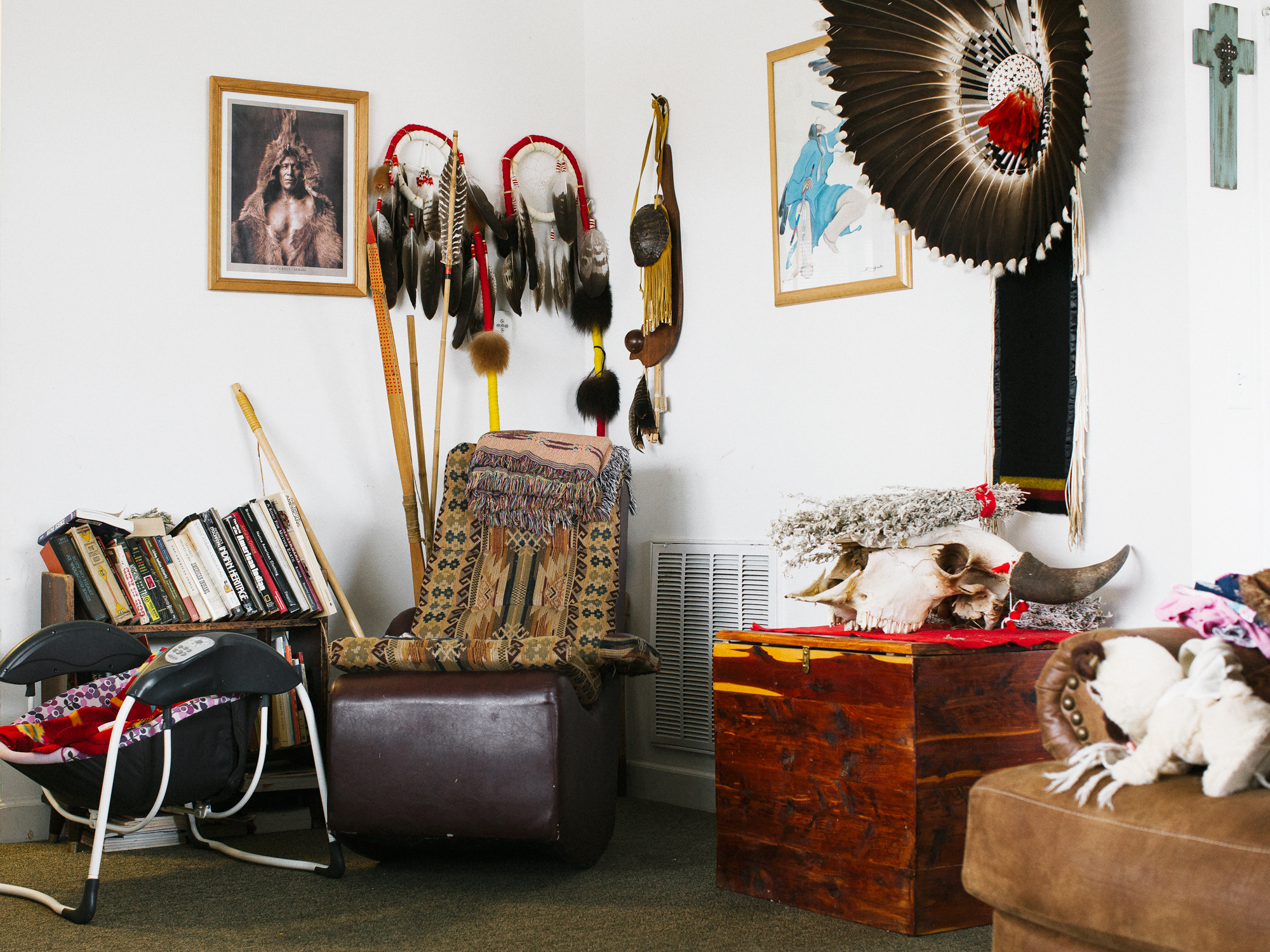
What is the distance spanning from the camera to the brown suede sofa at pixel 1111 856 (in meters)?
1.22

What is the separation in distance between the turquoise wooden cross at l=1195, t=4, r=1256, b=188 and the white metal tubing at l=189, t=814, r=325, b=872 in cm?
237

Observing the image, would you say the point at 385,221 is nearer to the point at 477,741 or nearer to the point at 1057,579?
the point at 477,741

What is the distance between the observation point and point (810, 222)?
2973 mm

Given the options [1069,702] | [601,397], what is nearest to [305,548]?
[601,397]

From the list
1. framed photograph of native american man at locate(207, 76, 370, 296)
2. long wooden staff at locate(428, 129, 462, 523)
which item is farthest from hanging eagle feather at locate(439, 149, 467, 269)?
framed photograph of native american man at locate(207, 76, 370, 296)

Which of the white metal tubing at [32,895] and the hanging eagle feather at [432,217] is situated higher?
the hanging eagle feather at [432,217]

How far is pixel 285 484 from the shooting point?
122 inches

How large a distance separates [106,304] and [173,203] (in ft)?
1.14

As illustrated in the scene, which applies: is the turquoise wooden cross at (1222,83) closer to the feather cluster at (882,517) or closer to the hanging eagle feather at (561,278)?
the feather cluster at (882,517)

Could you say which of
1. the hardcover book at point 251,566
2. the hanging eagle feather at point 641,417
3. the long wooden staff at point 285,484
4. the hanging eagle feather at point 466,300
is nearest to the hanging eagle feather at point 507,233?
the hanging eagle feather at point 466,300

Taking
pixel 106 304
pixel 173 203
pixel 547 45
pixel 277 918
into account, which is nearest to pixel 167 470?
pixel 106 304

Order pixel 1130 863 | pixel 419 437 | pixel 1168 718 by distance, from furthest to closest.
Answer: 1. pixel 419 437
2. pixel 1168 718
3. pixel 1130 863

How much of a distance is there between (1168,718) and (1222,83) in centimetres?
135

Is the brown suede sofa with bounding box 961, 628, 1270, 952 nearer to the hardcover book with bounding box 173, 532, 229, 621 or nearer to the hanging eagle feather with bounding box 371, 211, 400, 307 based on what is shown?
the hardcover book with bounding box 173, 532, 229, 621
